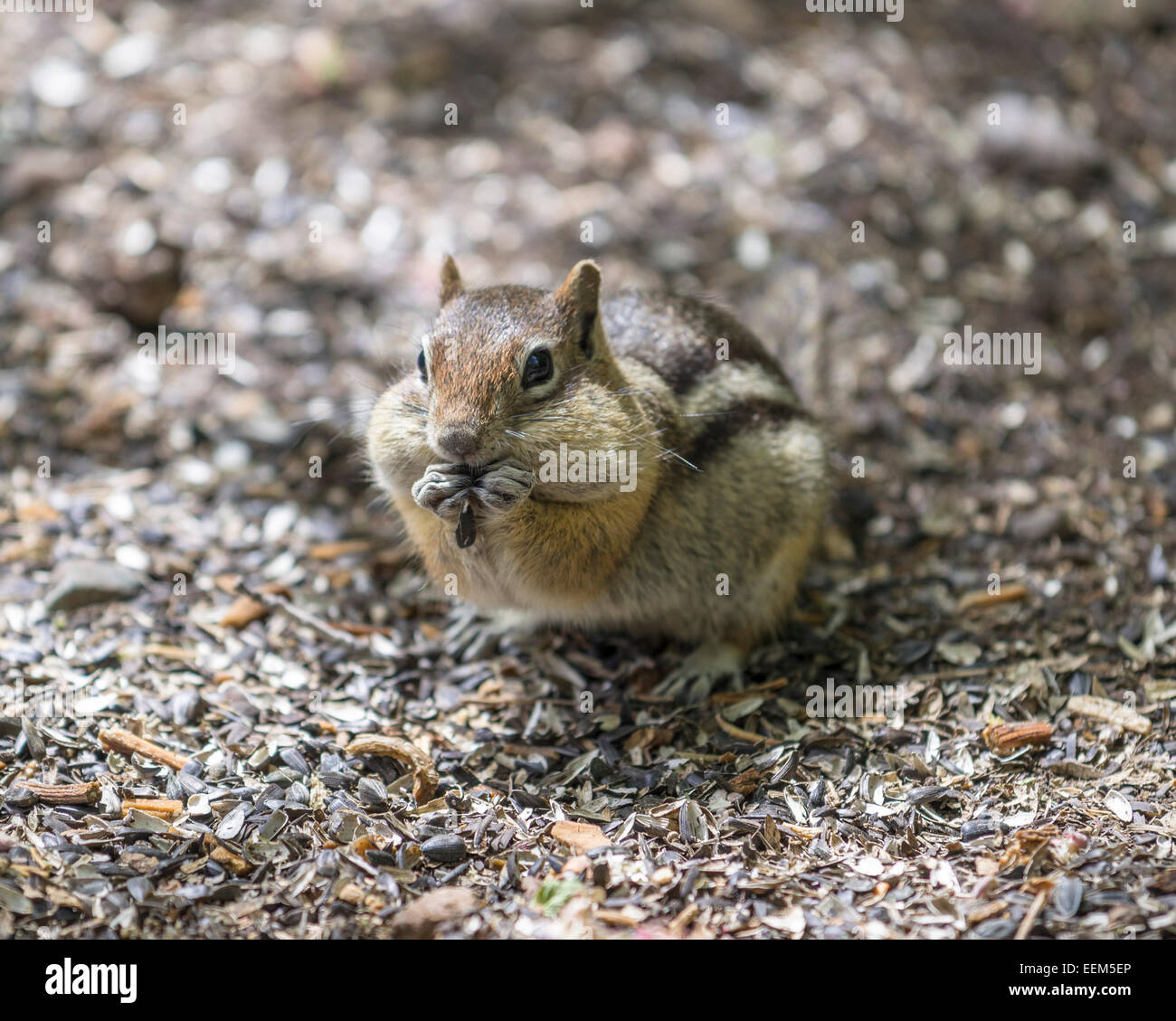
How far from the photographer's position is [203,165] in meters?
7.19

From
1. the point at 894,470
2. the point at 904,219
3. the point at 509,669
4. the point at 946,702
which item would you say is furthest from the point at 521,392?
the point at 904,219

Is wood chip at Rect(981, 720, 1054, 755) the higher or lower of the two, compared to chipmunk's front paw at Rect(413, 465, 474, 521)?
lower

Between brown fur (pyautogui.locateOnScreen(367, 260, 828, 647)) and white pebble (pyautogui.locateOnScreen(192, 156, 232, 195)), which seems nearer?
brown fur (pyautogui.locateOnScreen(367, 260, 828, 647))

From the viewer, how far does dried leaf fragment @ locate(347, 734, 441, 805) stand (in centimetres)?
438

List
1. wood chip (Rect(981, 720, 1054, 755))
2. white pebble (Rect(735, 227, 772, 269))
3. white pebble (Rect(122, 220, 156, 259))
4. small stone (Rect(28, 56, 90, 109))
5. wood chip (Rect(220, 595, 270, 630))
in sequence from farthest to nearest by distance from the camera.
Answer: small stone (Rect(28, 56, 90, 109)) < white pebble (Rect(735, 227, 772, 269)) < white pebble (Rect(122, 220, 156, 259)) < wood chip (Rect(220, 595, 270, 630)) < wood chip (Rect(981, 720, 1054, 755))

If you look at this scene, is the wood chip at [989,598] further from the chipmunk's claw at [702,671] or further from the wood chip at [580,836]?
the wood chip at [580,836]

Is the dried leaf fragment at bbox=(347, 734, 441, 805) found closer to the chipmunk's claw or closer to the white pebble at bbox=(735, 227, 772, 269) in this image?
the chipmunk's claw

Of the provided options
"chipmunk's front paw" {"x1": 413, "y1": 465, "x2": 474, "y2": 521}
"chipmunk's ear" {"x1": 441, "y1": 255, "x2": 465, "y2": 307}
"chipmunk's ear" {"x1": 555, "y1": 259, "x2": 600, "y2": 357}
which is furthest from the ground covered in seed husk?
"chipmunk's ear" {"x1": 555, "y1": 259, "x2": 600, "y2": 357}

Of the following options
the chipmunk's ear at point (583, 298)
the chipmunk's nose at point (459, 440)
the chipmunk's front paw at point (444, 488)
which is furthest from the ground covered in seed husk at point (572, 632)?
the chipmunk's ear at point (583, 298)

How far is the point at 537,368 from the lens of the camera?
4.23 metres

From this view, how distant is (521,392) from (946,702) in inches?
87.5

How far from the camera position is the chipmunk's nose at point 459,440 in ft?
12.9

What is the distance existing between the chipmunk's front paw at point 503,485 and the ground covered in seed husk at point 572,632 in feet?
3.68
